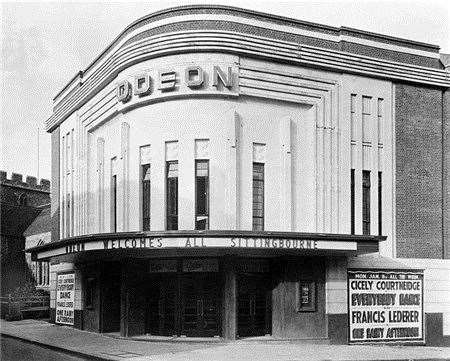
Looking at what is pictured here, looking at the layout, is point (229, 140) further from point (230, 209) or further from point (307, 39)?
point (307, 39)

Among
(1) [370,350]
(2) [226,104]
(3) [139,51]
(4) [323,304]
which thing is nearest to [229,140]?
→ (2) [226,104]

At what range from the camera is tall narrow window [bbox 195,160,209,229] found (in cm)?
2269

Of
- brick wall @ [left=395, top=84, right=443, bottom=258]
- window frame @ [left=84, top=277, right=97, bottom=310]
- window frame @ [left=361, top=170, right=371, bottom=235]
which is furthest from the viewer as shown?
window frame @ [left=84, top=277, right=97, bottom=310]

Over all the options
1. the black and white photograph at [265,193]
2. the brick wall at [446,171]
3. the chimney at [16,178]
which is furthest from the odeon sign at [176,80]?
the chimney at [16,178]

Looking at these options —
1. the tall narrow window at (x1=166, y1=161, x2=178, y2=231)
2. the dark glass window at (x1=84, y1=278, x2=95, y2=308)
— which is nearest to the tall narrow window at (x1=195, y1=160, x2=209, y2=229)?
the tall narrow window at (x1=166, y1=161, x2=178, y2=231)

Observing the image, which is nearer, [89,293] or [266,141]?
[266,141]

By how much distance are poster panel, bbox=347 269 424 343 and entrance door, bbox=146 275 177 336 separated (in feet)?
20.6

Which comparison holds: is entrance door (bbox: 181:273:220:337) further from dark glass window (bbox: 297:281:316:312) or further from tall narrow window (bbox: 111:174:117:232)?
tall narrow window (bbox: 111:174:117:232)

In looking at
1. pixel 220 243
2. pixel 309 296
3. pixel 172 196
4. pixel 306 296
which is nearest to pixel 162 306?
pixel 172 196

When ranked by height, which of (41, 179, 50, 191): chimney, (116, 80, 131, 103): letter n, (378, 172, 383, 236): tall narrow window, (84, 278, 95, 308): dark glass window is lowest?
(84, 278, 95, 308): dark glass window

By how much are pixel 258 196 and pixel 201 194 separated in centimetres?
208

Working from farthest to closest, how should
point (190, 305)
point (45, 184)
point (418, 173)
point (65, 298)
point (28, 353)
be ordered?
point (45, 184)
point (65, 298)
point (418, 173)
point (190, 305)
point (28, 353)

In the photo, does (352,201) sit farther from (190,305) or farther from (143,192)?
(143,192)

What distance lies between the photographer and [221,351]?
19406 millimetres
